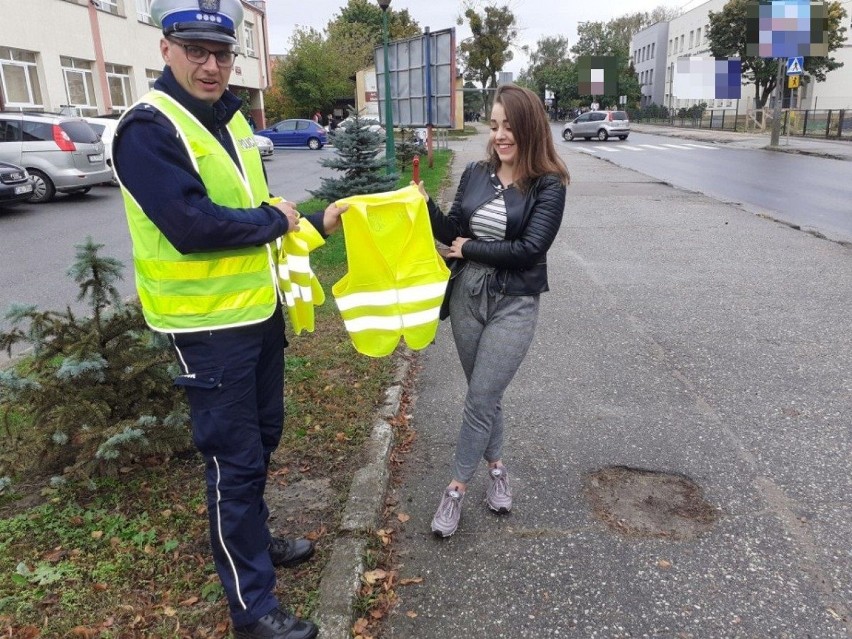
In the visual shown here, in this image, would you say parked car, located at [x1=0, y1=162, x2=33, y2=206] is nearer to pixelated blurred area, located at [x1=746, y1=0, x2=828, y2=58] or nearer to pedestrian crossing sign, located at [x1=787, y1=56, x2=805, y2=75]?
pedestrian crossing sign, located at [x1=787, y1=56, x2=805, y2=75]

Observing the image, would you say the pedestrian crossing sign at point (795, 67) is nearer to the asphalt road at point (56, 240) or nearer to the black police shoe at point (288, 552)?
the asphalt road at point (56, 240)

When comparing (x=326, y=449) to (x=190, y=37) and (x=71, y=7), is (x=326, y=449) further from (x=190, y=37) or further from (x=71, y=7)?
(x=71, y=7)

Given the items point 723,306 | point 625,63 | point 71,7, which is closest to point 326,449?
point 723,306

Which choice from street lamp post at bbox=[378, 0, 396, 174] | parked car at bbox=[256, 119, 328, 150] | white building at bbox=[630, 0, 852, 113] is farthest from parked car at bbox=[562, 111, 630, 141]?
street lamp post at bbox=[378, 0, 396, 174]

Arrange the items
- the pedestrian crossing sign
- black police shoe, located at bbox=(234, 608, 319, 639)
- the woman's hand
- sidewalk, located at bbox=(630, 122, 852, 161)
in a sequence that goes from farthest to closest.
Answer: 1. sidewalk, located at bbox=(630, 122, 852, 161)
2. the pedestrian crossing sign
3. the woman's hand
4. black police shoe, located at bbox=(234, 608, 319, 639)

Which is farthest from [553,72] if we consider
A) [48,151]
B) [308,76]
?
[48,151]

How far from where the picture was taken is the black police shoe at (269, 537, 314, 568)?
9.67ft

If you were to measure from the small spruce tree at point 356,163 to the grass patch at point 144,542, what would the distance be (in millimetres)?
5362

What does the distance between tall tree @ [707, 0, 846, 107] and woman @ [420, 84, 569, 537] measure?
54890 mm

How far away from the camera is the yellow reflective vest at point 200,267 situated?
87.2 inches

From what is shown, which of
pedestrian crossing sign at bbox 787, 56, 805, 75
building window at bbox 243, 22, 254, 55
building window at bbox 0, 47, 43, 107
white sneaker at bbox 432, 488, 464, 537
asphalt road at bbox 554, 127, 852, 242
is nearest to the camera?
white sneaker at bbox 432, 488, 464, 537

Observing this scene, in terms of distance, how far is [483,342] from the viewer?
10.2 ft

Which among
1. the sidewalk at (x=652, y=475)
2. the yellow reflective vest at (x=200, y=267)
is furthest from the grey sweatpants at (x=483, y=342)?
the yellow reflective vest at (x=200, y=267)

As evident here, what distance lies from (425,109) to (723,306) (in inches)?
394
